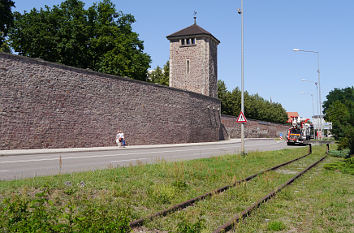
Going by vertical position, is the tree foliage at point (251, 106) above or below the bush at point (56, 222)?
above

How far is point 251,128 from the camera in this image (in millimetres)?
62812

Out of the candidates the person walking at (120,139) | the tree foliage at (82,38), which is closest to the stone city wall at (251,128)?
the tree foliage at (82,38)

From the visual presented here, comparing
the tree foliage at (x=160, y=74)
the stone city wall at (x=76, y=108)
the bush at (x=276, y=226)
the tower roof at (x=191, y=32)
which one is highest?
the tower roof at (x=191, y=32)

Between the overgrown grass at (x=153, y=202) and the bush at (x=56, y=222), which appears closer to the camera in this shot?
the bush at (x=56, y=222)

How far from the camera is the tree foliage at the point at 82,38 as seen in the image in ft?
132

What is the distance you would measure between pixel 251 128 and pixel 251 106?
18722 millimetres

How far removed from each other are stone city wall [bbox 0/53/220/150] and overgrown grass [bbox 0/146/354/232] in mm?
13651

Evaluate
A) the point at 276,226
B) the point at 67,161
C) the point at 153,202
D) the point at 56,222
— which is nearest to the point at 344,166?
the point at 276,226

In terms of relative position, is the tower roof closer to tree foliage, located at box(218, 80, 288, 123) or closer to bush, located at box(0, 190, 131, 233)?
tree foliage, located at box(218, 80, 288, 123)

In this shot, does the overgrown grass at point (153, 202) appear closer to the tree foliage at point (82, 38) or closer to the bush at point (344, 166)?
the bush at point (344, 166)

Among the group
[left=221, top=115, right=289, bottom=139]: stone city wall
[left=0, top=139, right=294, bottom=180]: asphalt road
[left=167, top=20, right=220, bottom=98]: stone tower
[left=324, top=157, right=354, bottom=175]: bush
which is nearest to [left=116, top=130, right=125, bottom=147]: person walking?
[left=0, top=139, right=294, bottom=180]: asphalt road

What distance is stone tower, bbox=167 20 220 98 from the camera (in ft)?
154

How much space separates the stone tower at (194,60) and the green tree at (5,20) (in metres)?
21.6

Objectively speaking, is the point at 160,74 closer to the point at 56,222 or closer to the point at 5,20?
the point at 5,20
